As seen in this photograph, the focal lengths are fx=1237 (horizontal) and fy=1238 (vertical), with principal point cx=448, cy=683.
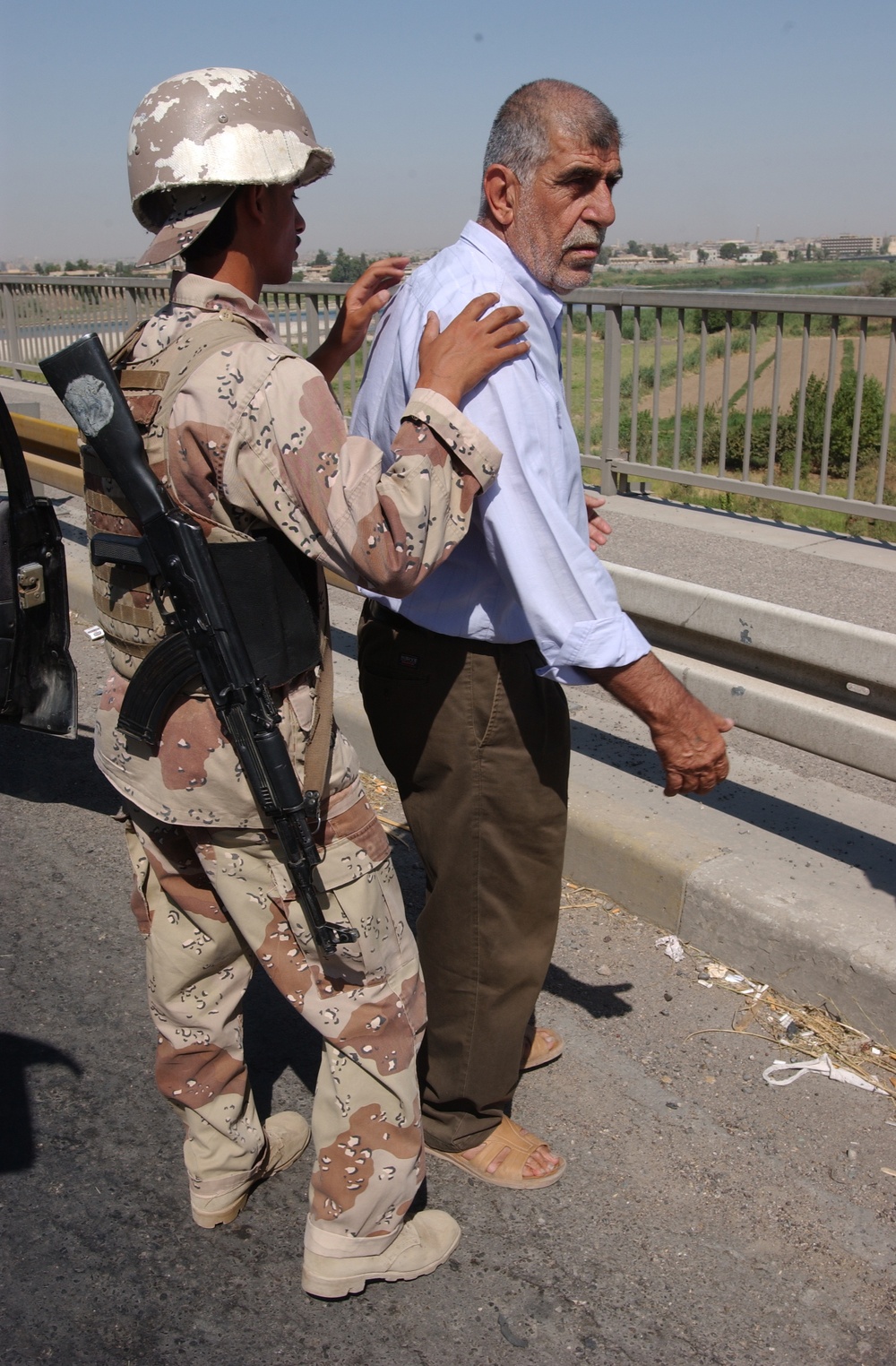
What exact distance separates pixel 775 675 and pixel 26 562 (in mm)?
2003

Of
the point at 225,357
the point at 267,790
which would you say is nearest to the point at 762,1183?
the point at 267,790

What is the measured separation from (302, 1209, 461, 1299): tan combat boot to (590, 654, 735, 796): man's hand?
101cm

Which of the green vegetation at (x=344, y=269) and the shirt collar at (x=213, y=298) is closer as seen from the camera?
the shirt collar at (x=213, y=298)

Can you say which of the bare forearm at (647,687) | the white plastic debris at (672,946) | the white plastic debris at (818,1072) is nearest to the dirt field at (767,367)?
the white plastic debris at (672,946)

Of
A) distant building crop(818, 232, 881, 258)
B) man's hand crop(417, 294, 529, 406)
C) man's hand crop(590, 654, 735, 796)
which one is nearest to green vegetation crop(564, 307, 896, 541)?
man's hand crop(590, 654, 735, 796)

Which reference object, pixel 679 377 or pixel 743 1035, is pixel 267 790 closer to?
pixel 743 1035

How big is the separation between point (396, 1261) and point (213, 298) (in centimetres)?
185

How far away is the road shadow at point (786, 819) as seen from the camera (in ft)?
11.7

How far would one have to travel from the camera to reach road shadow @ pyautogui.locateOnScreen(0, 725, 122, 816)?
4.77m

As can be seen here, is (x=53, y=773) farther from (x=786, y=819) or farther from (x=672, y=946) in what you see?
(x=786, y=819)

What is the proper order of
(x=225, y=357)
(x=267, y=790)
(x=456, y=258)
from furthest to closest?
1. (x=456, y=258)
2. (x=267, y=790)
3. (x=225, y=357)

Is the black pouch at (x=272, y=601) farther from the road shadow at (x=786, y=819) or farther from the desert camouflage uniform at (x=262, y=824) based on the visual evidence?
the road shadow at (x=786, y=819)

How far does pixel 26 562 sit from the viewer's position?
3234 millimetres

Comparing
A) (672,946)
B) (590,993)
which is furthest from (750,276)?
(590,993)
